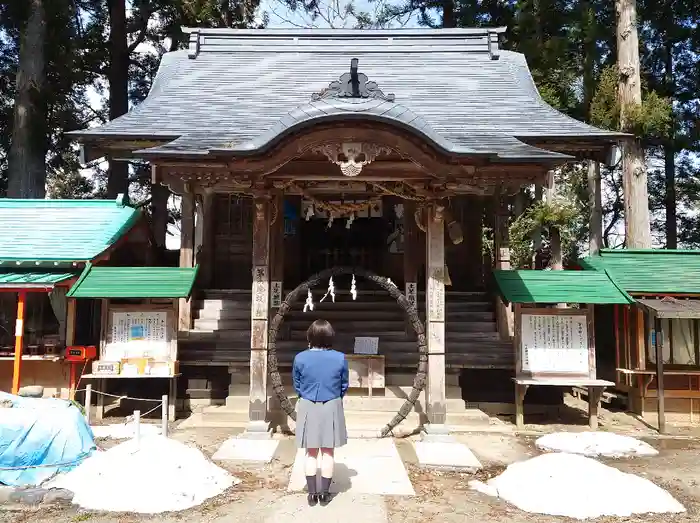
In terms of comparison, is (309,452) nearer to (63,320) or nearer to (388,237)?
(63,320)

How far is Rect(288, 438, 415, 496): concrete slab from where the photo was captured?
5391 mm

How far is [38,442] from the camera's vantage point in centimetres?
542

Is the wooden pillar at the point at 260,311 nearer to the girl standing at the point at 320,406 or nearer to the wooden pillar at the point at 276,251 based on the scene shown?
the wooden pillar at the point at 276,251

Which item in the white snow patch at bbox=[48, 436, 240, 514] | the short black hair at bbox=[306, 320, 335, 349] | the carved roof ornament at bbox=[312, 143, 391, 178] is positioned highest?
the carved roof ornament at bbox=[312, 143, 391, 178]

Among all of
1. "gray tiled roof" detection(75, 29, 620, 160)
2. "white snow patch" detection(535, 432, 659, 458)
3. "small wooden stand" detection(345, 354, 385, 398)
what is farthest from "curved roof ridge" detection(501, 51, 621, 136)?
"white snow patch" detection(535, 432, 659, 458)

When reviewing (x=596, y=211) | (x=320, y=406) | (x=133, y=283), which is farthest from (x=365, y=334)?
(x=596, y=211)

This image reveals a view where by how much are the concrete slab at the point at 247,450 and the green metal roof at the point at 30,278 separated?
4.07 metres

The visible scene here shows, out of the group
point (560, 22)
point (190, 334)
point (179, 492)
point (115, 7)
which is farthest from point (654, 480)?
point (115, 7)

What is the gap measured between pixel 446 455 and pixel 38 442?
184 inches

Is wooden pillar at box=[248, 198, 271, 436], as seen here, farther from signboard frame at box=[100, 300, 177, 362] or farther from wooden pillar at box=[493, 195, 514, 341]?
wooden pillar at box=[493, 195, 514, 341]

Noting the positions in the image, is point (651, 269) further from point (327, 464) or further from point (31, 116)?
point (31, 116)

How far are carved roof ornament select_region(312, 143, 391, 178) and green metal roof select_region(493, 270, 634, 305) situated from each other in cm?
333

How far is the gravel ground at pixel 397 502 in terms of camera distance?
15.3 feet

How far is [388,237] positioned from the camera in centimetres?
1349
